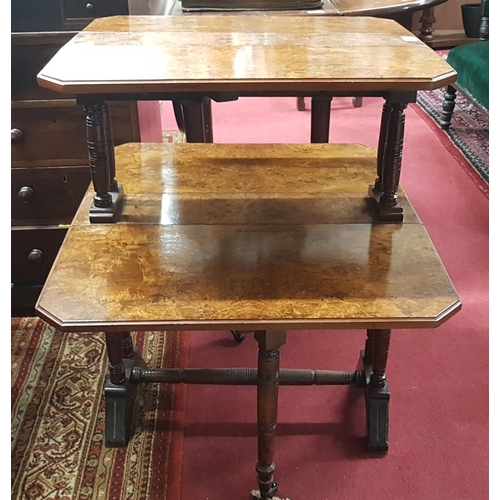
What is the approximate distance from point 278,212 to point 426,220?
4.62 ft

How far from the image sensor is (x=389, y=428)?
162 cm

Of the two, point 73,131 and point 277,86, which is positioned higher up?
point 277,86

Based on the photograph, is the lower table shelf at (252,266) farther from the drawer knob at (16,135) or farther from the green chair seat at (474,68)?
the green chair seat at (474,68)

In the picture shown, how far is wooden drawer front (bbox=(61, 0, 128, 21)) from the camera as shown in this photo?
173 centimetres

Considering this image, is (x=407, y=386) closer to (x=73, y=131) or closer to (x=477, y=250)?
(x=477, y=250)

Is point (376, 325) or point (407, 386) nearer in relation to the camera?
point (376, 325)

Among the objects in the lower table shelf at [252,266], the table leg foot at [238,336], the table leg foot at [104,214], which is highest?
the table leg foot at [104,214]

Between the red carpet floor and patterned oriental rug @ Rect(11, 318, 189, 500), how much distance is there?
6 cm

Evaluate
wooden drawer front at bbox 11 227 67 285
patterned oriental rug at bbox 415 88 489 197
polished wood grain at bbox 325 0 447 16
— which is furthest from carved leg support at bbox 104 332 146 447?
patterned oriental rug at bbox 415 88 489 197

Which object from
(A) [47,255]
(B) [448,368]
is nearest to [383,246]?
(B) [448,368]

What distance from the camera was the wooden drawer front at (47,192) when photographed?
6.15 feet

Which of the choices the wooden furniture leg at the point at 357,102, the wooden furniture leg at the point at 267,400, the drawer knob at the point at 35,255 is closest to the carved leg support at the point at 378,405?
the wooden furniture leg at the point at 267,400

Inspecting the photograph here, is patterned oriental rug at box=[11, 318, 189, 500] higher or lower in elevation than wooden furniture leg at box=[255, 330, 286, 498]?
lower

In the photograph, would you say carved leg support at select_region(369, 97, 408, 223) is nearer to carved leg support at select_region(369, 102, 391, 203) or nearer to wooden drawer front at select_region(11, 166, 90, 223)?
carved leg support at select_region(369, 102, 391, 203)
